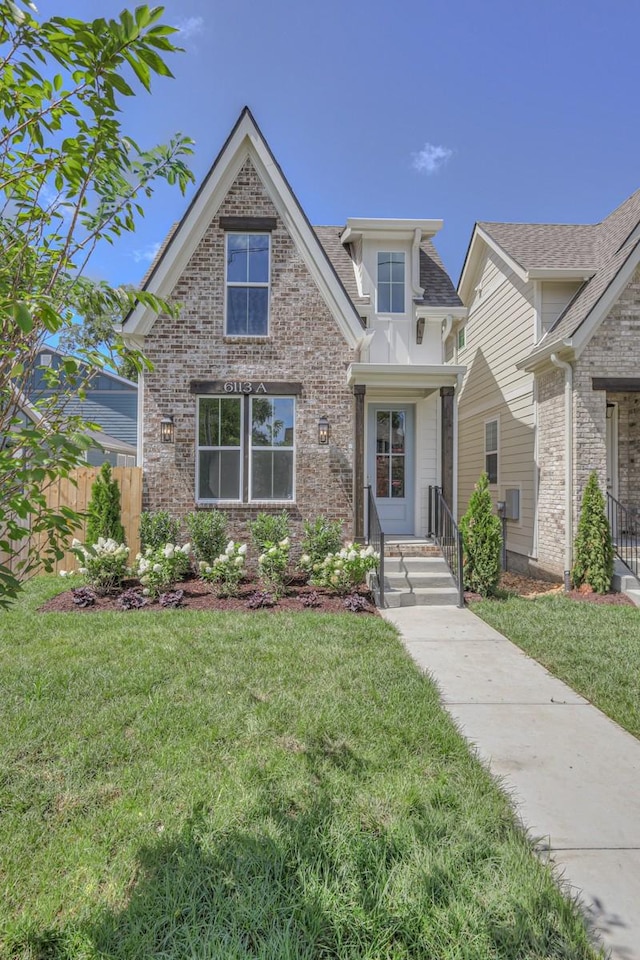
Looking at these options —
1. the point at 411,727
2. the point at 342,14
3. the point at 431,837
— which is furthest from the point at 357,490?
the point at 342,14

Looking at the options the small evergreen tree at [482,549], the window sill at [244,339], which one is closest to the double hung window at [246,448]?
the window sill at [244,339]

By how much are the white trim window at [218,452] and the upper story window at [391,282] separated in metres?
3.69

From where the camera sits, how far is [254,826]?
2.54 metres

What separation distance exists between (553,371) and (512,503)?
2937 millimetres

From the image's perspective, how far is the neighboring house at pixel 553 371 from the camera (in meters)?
8.73

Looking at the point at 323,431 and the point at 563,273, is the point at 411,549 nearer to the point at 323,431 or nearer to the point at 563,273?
the point at 323,431

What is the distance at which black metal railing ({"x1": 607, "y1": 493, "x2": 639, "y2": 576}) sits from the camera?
8500 mm

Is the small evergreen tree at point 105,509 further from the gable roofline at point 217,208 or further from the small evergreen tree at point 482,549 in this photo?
the small evergreen tree at point 482,549

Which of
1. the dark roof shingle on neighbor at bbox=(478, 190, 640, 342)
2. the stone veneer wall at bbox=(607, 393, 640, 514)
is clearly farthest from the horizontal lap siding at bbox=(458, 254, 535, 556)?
the stone veneer wall at bbox=(607, 393, 640, 514)

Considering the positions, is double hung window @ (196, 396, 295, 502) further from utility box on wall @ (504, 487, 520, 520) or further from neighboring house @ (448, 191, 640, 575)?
utility box on wall @ (504, 487, 520, 520)

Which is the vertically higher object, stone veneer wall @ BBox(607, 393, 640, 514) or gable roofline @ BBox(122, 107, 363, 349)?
gable roofline @ BBox(122, 107, 363, 349)

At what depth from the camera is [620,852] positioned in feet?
8.13

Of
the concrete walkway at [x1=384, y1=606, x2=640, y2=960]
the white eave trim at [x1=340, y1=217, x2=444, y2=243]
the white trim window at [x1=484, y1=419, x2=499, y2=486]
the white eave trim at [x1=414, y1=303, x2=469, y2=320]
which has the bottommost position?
the concrete walkway at [x1=384, y1=606, x2=640, y2=960]

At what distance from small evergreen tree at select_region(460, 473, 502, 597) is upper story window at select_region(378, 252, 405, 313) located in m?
4.30
